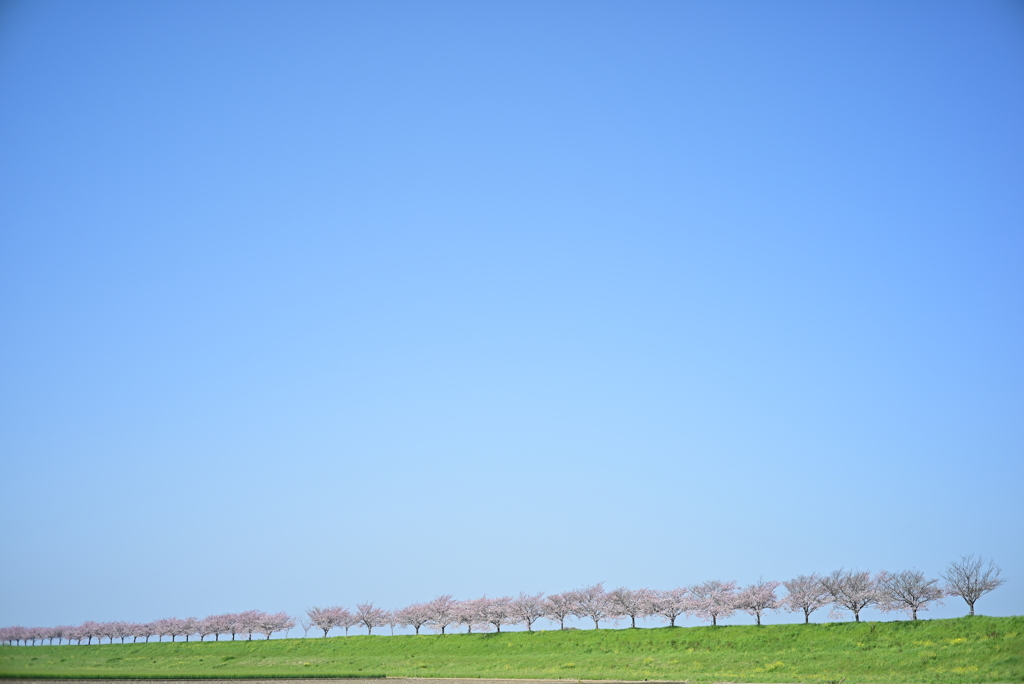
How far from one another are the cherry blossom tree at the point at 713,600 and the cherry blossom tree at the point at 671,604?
2.58 ft

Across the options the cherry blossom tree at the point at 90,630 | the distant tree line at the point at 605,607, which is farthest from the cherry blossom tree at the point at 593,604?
the cherry blossom tree at the point at 90,630

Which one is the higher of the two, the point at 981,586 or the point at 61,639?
the point at 981,586

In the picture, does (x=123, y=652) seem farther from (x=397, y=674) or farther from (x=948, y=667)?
(x=948, y=667)

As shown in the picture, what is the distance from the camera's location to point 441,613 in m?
100

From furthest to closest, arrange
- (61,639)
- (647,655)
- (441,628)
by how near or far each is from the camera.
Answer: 1. (61,639)
2. (441,628)
3. (647,655)

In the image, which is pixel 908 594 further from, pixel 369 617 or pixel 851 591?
pixel 369 617

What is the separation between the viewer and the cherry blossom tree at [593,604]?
91688 millimetres

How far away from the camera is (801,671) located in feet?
163

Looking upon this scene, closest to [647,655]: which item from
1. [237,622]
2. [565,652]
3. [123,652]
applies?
[565,652]

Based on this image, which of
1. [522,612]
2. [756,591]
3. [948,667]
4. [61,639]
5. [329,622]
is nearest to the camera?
[948,667]

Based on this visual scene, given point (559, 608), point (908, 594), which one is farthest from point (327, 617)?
point (908, 594)

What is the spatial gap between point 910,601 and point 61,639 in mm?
127988

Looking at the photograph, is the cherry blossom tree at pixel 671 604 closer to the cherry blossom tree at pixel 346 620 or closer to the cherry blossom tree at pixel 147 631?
the cherry blossom tree at pixel 346 620

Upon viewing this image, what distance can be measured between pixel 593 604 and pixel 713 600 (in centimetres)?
1503
